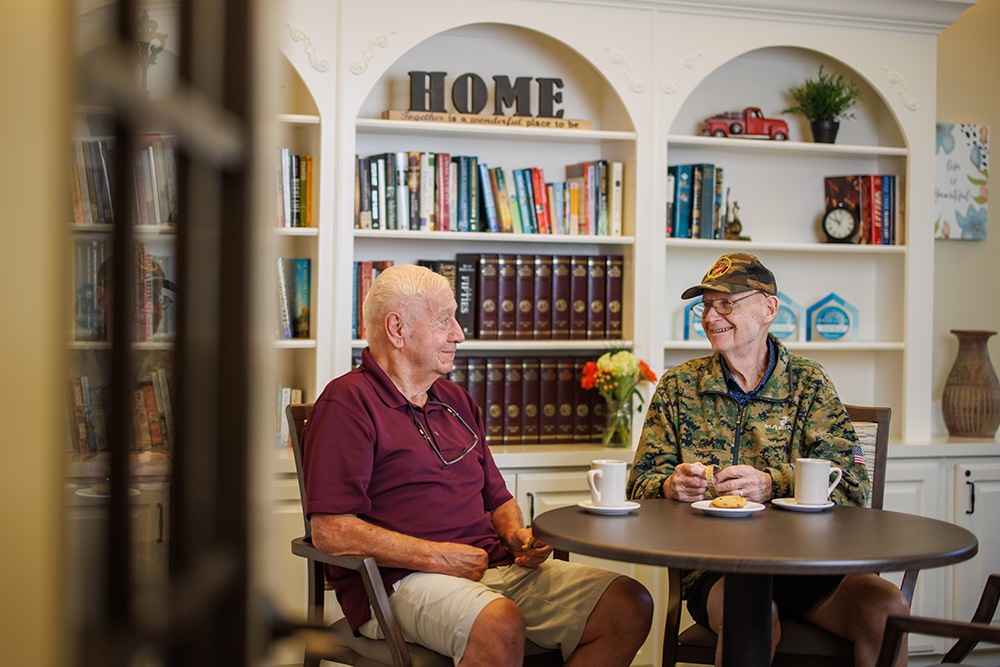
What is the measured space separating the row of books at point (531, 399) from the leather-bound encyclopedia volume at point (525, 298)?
0.11m

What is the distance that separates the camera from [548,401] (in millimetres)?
3352

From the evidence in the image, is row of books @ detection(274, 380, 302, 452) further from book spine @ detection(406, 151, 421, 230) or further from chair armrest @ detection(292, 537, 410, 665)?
chair armrest @ detection(292, 537, 410, 665)

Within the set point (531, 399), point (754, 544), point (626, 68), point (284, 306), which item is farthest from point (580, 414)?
point (754, 544)

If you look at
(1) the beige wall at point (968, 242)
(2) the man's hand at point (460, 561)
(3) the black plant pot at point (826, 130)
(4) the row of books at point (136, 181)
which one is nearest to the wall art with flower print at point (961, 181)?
(1) the beige wall at point (968, 242)

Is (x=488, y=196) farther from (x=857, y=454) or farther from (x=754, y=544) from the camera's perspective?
(x=754, y=544)

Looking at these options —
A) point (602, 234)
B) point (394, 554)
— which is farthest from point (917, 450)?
point (394, 554)

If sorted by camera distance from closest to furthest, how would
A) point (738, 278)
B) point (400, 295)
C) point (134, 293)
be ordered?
point (134, 293), point (400, 295), point (738, 278)

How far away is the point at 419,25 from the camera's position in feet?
10.3

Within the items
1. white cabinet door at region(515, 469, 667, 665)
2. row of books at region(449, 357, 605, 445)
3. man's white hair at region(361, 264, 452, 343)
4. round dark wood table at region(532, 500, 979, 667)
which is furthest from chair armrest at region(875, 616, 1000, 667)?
row of books at region(449, 357, 605, 445)

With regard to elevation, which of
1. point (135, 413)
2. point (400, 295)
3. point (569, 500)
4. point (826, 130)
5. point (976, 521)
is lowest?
point (976, 521)

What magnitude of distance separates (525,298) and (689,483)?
1443 millimetres

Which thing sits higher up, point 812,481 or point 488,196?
point 488,196

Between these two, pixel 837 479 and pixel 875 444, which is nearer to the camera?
pixel 837 479

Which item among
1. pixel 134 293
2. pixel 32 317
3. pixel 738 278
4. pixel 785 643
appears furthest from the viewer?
pixel 738 278
